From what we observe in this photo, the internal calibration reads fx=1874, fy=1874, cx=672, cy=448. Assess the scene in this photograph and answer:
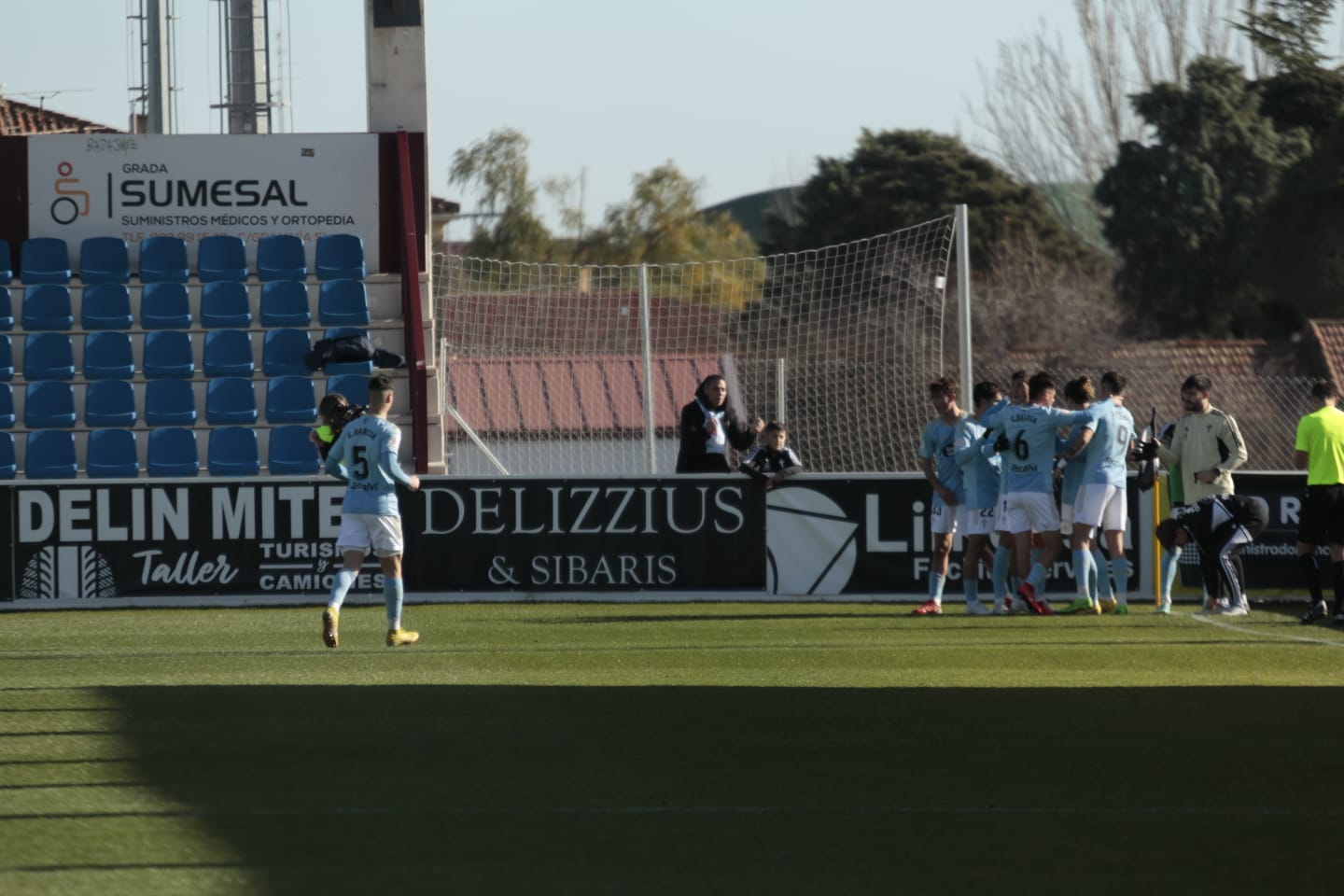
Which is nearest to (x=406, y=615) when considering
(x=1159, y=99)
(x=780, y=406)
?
(x=780, y=406)

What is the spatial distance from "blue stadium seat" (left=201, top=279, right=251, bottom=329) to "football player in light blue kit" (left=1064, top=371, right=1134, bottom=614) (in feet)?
31.7

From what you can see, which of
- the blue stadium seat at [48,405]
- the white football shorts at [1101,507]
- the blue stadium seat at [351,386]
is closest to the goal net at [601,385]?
the blue stadium seat at [351,386]

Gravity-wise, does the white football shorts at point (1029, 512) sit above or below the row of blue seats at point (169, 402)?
below

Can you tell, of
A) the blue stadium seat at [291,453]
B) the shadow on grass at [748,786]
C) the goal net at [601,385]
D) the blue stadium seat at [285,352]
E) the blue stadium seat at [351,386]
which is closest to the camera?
the shadow on grass at [748,786]

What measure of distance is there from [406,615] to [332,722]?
23.5 ft

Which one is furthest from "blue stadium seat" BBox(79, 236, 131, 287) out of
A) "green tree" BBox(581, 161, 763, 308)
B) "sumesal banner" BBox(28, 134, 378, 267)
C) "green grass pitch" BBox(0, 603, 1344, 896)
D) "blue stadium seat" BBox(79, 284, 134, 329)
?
"green tree" BBox(581, 161, 763, 308)

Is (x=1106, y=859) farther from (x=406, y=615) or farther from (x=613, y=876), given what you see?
(x=406, y=615)

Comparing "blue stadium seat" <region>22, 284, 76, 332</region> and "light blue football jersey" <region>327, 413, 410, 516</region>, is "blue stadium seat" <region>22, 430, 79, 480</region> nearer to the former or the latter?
"blue stadium seat" <region>22, 284, 76, 332</region>

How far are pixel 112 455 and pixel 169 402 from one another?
0.90 m

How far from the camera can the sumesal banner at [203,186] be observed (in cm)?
2202

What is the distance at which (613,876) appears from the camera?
570cm

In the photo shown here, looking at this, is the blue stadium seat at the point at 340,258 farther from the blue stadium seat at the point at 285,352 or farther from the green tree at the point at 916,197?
the green tree at the point at 916,197

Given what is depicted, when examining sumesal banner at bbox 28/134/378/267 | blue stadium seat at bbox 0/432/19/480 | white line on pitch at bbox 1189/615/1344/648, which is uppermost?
sumesal banner at bbox 28/134/378/267

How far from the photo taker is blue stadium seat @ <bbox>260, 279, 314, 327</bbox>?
2061 centimetres
